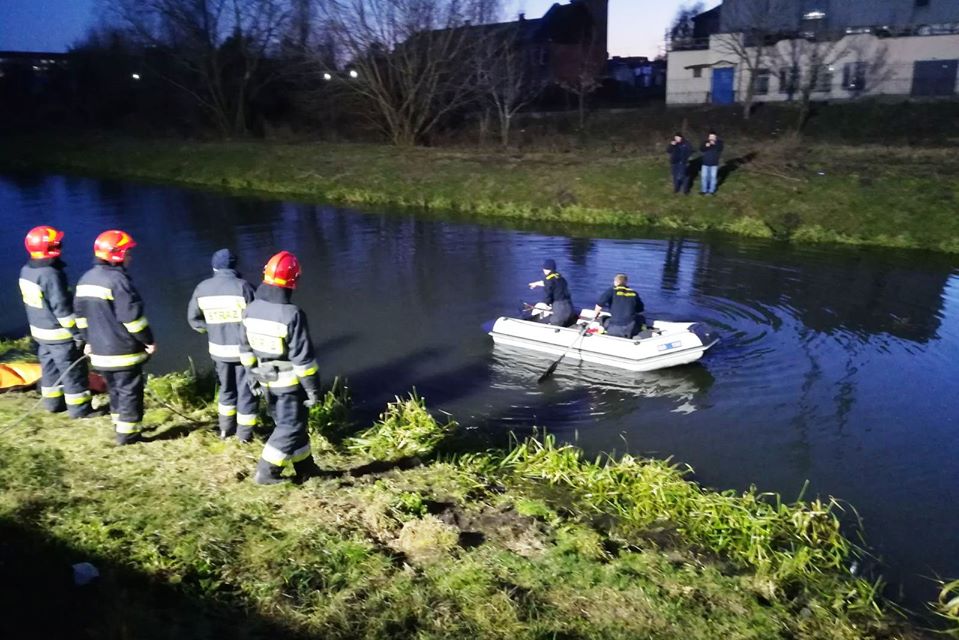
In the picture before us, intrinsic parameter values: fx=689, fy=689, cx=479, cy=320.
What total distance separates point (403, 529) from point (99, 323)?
306 cm

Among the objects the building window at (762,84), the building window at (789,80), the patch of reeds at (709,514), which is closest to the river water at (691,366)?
the patch of reeds at (709,514)

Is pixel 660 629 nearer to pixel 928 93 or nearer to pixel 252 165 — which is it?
pixel 252 165

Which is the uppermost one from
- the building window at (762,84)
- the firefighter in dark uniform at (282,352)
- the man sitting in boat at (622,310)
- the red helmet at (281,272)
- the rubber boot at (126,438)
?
the building window at (762,84)

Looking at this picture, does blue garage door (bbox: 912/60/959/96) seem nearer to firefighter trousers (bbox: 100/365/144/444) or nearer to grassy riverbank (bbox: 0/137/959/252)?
grassy riverbank (bbox: 0/137/959/252)

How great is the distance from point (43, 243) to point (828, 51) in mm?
Result: 28733

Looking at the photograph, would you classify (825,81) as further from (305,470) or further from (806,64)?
(305,470)

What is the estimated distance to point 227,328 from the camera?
6.14m

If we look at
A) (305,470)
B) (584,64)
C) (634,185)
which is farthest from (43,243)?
(584,64)

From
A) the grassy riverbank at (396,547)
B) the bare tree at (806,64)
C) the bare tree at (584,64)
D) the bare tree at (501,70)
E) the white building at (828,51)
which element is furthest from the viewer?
the bare tree at (584,64)

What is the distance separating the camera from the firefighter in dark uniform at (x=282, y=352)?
5121mm

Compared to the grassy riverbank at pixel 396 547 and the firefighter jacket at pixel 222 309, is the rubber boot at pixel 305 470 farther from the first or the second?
the firefighter jacket at pixel 222 309

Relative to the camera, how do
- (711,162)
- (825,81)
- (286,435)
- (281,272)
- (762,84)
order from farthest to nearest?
(762,84) → (825,81) → (711,162) → (286,435) → (281,272)

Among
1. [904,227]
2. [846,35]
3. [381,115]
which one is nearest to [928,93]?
[846,35]

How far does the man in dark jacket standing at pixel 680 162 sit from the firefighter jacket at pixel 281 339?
1598cm
